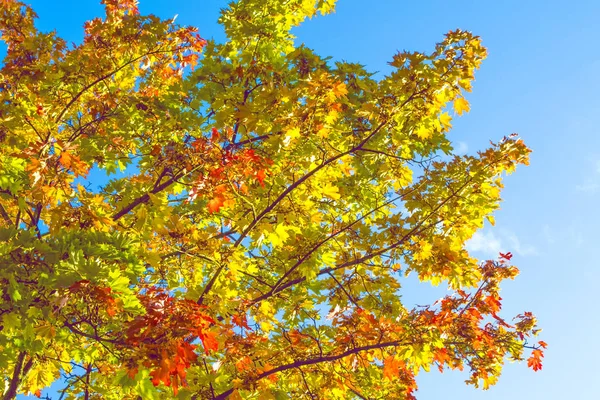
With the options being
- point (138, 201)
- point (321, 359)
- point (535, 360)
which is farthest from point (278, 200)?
point (535, 360)

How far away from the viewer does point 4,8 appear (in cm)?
700

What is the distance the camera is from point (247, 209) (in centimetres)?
562

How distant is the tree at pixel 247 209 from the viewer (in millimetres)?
4153

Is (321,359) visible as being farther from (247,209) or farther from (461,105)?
(461,105)

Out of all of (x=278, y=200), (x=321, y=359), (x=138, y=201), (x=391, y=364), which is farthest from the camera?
(x=138, y=201)

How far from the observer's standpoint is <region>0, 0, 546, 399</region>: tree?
415 centimetres

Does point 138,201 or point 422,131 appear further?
point 138,201

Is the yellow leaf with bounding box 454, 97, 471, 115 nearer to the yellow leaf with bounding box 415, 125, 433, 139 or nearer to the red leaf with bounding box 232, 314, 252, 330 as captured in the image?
the yellow leaf with bounding box 415, 125, 433, 139

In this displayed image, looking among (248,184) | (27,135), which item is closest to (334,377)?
(248,184)

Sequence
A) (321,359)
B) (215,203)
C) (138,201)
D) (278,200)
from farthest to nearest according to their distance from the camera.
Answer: (138,201)
(278,200)
(215,203)
(321,359)

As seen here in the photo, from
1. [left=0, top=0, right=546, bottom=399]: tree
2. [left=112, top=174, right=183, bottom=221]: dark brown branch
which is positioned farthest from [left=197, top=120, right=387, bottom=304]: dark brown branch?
Answer: [left=112, top=174, right=183, bottom=221]: dark brown branch

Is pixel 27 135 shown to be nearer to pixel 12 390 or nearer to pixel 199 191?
pixel 199 191

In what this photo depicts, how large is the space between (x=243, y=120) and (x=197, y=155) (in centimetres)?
64

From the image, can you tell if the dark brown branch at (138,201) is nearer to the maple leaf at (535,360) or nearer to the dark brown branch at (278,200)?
the dark brown branch at (278,200)
